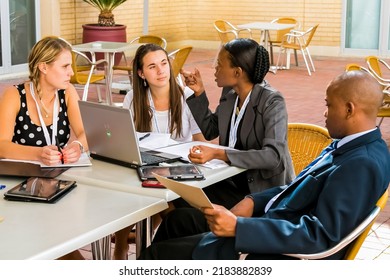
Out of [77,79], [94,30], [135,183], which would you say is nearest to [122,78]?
[94,30]

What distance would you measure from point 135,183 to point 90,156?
551 millimetres

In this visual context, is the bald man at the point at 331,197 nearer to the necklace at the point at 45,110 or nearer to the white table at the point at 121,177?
the white table at the point at 121,177

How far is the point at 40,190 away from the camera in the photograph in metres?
3.16

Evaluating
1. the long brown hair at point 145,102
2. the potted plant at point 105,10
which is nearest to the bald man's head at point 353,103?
the long brown hair at point 145,102

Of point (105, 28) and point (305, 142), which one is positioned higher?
point (305, 142)

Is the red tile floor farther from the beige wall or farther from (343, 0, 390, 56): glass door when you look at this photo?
the beige wall

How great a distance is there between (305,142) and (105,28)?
353 inches

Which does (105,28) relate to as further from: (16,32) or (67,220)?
(67,220)

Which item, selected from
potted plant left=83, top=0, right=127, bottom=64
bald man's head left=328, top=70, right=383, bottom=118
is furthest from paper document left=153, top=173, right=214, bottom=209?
potted plant left=83, top=0, right=127, bottom=64

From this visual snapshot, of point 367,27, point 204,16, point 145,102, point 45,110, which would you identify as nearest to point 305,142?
point 145,102

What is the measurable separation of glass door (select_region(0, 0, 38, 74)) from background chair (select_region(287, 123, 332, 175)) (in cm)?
849

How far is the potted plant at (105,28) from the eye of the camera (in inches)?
502
